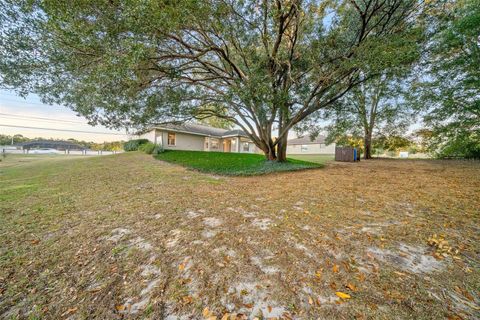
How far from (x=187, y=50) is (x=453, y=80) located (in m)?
13.6

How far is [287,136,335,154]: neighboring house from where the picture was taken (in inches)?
1254

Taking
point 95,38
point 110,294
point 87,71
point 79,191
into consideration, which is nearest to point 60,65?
point 87,71

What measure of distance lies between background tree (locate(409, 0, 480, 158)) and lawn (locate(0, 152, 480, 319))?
299 inches

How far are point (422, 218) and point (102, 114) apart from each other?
10.2m

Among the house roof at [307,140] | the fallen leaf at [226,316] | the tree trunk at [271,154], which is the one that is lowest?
the fallen leaf at [226,316]

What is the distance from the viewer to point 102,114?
757 centimetres

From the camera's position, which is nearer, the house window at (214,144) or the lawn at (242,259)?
the lawn at (242,259)

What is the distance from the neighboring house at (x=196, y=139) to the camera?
1884 centimetres

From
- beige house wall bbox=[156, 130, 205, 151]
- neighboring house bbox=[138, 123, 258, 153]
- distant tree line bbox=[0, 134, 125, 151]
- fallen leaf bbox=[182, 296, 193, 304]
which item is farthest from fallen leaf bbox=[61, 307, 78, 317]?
distant tree line bbox=[0, 134, 125, 151]

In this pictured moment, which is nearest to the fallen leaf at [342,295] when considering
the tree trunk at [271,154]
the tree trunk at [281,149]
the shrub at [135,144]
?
the tree trunk at [281,149]

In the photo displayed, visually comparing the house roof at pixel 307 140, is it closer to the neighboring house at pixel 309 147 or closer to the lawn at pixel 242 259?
the neighboring house at pixel 309 147

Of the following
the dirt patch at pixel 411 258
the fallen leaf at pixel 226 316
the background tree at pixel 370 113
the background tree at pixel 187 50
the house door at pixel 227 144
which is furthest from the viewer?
the house door at pixel 227 144

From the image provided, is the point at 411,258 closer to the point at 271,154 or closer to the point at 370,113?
the point at 271,154

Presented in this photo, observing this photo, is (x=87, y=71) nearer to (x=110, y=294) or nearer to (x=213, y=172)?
(x=213, y=172)
